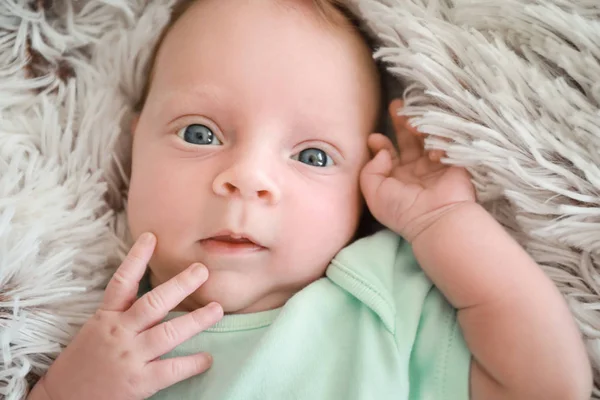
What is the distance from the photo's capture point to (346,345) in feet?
3.00

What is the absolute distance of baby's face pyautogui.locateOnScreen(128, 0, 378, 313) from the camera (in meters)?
0.88

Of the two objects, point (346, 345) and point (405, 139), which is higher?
point (405, 139)

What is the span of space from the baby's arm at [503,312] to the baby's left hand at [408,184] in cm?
2

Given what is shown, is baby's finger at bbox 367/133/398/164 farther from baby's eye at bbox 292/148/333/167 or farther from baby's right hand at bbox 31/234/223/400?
baby's right hand at bbox 31/234/223/400

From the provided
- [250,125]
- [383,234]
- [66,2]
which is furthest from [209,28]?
[383,234]

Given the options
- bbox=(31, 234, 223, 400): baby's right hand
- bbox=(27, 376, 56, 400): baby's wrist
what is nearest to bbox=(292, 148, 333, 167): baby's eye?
bbox=(31, 234, 223, 400): baby's right hand

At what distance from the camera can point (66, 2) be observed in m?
1.08

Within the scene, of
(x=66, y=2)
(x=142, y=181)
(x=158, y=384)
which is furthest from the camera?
(x=66, y=2)

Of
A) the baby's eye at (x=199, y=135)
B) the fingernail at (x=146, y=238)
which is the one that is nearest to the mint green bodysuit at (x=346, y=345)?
the fingernail at (x=146, y=238)

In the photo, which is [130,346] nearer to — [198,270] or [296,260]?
[198,270]

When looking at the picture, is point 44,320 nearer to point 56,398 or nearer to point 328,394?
point 56,398

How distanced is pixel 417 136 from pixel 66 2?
0.63m

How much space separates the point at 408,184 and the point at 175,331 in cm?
40

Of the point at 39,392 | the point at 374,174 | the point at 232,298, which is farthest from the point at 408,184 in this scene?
the point at 39,392
